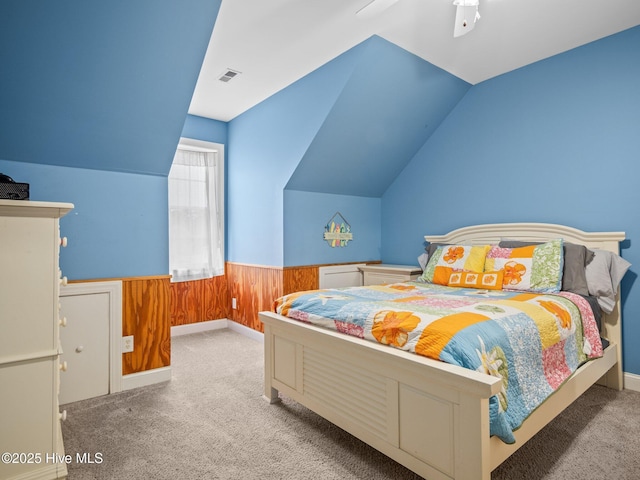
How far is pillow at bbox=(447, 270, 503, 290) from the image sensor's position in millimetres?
2646

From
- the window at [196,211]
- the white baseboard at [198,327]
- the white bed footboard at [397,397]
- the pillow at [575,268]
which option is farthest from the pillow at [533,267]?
the white baseboard at [198,327]

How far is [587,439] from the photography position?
1.92 meters

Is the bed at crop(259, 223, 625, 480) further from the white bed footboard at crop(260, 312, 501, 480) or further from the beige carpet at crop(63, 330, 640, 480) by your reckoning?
the beige carpet at crop(63, 330, 640, 480)

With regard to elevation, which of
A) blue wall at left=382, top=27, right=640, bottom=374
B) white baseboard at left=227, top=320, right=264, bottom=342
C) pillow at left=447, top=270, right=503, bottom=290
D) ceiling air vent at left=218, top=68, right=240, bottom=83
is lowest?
white baseboard at left=227, top=320, right=264, bottom=342

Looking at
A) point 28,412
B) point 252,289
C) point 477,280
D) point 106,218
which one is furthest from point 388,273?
point 28,412

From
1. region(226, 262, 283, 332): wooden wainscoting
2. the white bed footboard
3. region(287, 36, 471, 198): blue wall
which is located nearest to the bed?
the white bed footboard

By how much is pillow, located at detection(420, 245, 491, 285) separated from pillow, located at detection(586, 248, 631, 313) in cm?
68

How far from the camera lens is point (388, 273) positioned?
3809mm

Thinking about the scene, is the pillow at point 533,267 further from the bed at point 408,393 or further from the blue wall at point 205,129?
the blue wall at point 205,129

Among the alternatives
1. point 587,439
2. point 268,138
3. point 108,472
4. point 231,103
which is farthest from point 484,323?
point 231,103

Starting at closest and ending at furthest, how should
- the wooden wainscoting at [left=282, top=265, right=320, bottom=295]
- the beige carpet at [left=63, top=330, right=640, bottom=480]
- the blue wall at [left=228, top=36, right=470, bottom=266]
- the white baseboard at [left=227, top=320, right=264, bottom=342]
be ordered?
the beige carpet at [left=63, top=330, right=640, bottom=480]
the blue wall at [left=228, top=36, right=470, bottom=266]
the wooden wainscoting at [left=282, top=265, right=320, bottom=295]
the white baseboard at [left=227, top=320, right=264, bottom=342]

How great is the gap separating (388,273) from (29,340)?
299cm

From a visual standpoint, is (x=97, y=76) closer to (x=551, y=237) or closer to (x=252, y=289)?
(x=252, y=289)

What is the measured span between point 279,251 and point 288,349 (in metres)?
1.51
